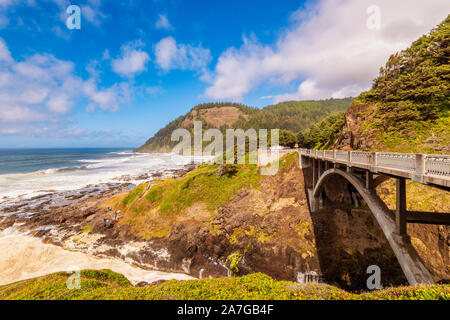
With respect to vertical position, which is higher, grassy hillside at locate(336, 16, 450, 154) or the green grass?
grassy hillside at locate(336, 16, 450, 154)

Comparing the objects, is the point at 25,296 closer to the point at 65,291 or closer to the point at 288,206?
the point at 65,291

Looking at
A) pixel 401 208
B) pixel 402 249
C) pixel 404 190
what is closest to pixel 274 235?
pixel 402 249

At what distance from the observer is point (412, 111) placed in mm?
20609

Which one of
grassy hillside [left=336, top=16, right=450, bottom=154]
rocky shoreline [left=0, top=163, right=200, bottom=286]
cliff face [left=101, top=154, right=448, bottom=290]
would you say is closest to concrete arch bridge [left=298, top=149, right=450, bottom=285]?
cliff face [left=101, top=154, right=448, bottom=290]

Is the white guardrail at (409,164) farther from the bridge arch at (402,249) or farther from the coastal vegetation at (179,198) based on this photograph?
the coastal vegetation at (179,198)

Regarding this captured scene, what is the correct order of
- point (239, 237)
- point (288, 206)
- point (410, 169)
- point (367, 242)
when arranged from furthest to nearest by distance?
point (288, 206) → point (239, 237) → point (367, 242) → point (410, 169)

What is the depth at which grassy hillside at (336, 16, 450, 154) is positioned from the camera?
18391 millimetres

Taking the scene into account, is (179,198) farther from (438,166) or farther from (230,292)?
(438,166)

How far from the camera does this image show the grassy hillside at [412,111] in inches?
724

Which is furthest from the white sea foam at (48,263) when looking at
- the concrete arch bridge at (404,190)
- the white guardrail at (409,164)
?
the white guardrail at (409,164)

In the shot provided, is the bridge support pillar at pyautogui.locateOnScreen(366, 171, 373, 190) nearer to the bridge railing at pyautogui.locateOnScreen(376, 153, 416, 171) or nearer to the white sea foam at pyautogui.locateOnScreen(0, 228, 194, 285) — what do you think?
the bridge railing at pyautogui.locateOnScreen(376, 153, 416, 171)

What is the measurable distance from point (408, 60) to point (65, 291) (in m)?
49.7
